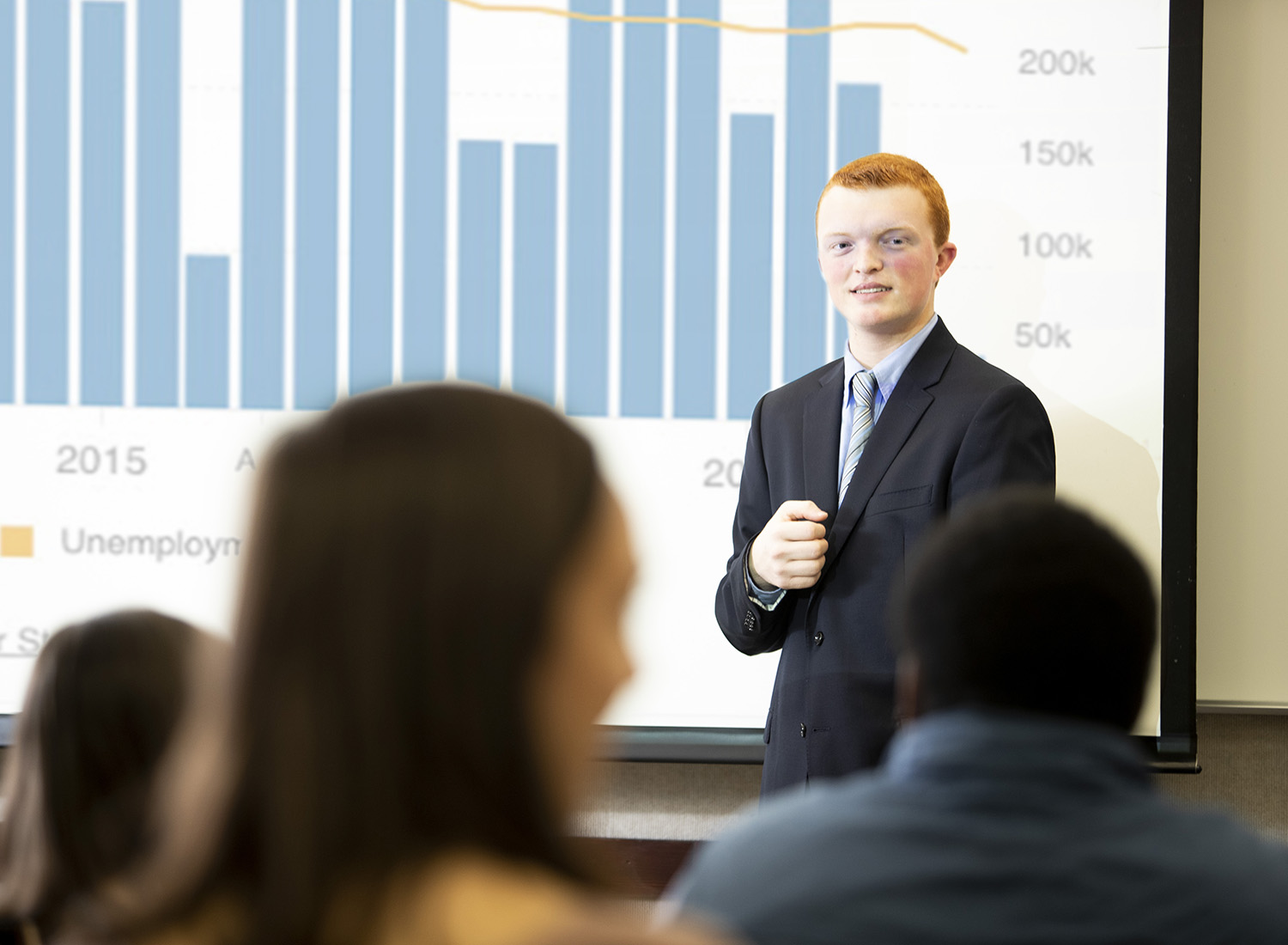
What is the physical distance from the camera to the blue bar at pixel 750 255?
8.02ft

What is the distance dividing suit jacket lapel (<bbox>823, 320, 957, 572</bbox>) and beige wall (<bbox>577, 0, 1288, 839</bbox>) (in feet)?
3.29

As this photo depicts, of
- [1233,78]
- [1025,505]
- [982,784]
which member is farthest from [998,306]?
[982,784]

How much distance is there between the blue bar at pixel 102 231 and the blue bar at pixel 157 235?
41 mm

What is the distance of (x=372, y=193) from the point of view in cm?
245

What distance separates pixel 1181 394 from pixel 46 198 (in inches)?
92.5

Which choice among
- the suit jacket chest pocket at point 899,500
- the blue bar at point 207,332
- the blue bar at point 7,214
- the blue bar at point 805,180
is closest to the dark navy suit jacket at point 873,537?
the suit jacket chest pocket at point 899,500

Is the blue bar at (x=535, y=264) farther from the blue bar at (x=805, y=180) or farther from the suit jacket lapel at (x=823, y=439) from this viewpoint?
the suit jacket lapel at (x=823, y=439)

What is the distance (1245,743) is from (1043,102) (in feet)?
4.59

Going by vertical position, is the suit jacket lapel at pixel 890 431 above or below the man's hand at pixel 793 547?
above

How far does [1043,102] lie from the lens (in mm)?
2396

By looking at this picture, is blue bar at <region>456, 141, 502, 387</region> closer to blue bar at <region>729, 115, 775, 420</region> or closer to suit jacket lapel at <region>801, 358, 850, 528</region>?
blue bar at <region>729, 115, 775, 420</region>

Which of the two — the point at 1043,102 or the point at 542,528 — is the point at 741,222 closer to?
the point at 1043,102

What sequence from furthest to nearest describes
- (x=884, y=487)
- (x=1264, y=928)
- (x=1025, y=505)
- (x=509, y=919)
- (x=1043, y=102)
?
(x=1043, y=102) → (x=884, y=487) → (x=1025, y=505) → (x=1264, y=928) → (x=509, y=919)

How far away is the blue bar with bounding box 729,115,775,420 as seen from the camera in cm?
244
